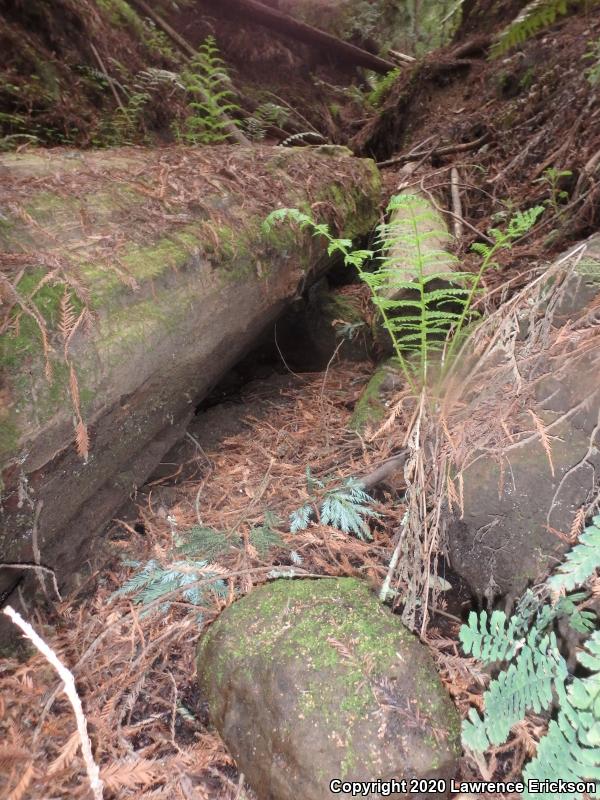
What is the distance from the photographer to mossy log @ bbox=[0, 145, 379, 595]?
1.71 m

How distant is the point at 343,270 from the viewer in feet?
14.6

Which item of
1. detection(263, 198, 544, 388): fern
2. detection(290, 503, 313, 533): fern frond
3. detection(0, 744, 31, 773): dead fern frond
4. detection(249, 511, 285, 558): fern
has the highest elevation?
detection(263, 198, 544, 388): fern

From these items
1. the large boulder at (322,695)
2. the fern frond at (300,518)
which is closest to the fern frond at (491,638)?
the large boulder at (322,695)

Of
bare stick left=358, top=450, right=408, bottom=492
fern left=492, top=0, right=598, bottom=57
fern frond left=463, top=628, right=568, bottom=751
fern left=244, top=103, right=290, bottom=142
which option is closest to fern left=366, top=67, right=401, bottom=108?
fern left=244, top=103, right=290, bottom=142

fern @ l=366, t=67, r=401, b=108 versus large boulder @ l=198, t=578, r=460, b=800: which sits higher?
fern @ l=366, t=67, r=401, b=108

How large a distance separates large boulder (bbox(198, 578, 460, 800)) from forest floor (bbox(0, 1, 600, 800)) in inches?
6.1

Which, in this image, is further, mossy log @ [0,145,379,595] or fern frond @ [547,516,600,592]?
mossy log @ [0,145,379,595]

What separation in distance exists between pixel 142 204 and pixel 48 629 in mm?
2054

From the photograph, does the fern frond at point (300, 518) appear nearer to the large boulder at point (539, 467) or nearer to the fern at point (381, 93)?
the large boulder at point (539, 467)

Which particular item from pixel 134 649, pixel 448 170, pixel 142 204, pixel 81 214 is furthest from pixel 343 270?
pixel 134 649

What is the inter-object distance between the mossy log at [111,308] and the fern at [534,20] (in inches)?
171

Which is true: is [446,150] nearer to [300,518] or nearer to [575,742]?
[300,518]

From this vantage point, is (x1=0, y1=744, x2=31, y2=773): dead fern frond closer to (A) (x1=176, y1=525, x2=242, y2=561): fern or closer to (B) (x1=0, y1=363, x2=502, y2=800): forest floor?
(B) (x1=0, y1=363, x2=502, y2=800): forest floor

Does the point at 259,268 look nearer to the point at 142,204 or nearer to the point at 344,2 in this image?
the point at 142,204
